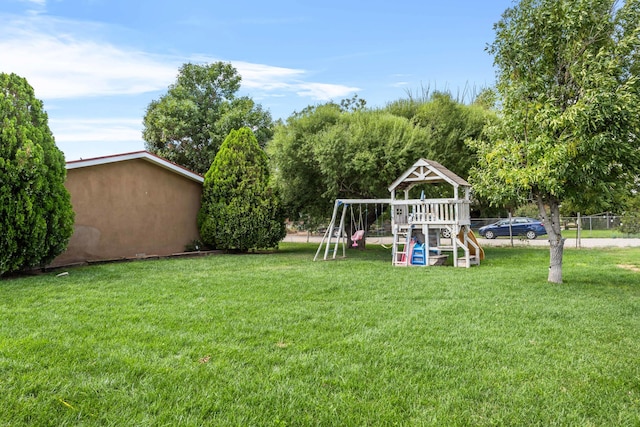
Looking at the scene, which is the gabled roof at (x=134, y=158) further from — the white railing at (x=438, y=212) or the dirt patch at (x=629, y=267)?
the dirt patch at (x=629, y=267)

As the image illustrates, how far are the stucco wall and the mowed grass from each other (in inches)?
176

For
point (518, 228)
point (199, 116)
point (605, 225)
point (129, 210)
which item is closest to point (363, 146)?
point (129, 210)

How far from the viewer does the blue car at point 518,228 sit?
22.6 m

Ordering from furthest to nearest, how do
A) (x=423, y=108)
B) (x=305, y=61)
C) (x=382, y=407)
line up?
1. (x=305, y=61)
2. (x=423, y=108)
3. (x=382, y=407)

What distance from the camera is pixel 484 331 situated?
15.0 ft

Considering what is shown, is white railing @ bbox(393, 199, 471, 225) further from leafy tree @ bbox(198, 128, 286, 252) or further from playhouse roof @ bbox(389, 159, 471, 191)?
leafy tree @ bbox(198, 128, 286, 252)

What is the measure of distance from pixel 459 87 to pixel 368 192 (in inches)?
271

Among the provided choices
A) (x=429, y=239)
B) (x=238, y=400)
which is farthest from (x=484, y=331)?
(x=429, y=239)

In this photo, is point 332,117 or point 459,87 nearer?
point 332,117

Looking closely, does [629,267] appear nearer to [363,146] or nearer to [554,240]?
[554,240]

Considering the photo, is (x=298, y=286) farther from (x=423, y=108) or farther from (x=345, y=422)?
(x=423, y=108)

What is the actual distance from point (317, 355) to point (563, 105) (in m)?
6.44

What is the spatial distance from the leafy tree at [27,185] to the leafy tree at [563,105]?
8495 millimetres

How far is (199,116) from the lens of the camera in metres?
24.9
